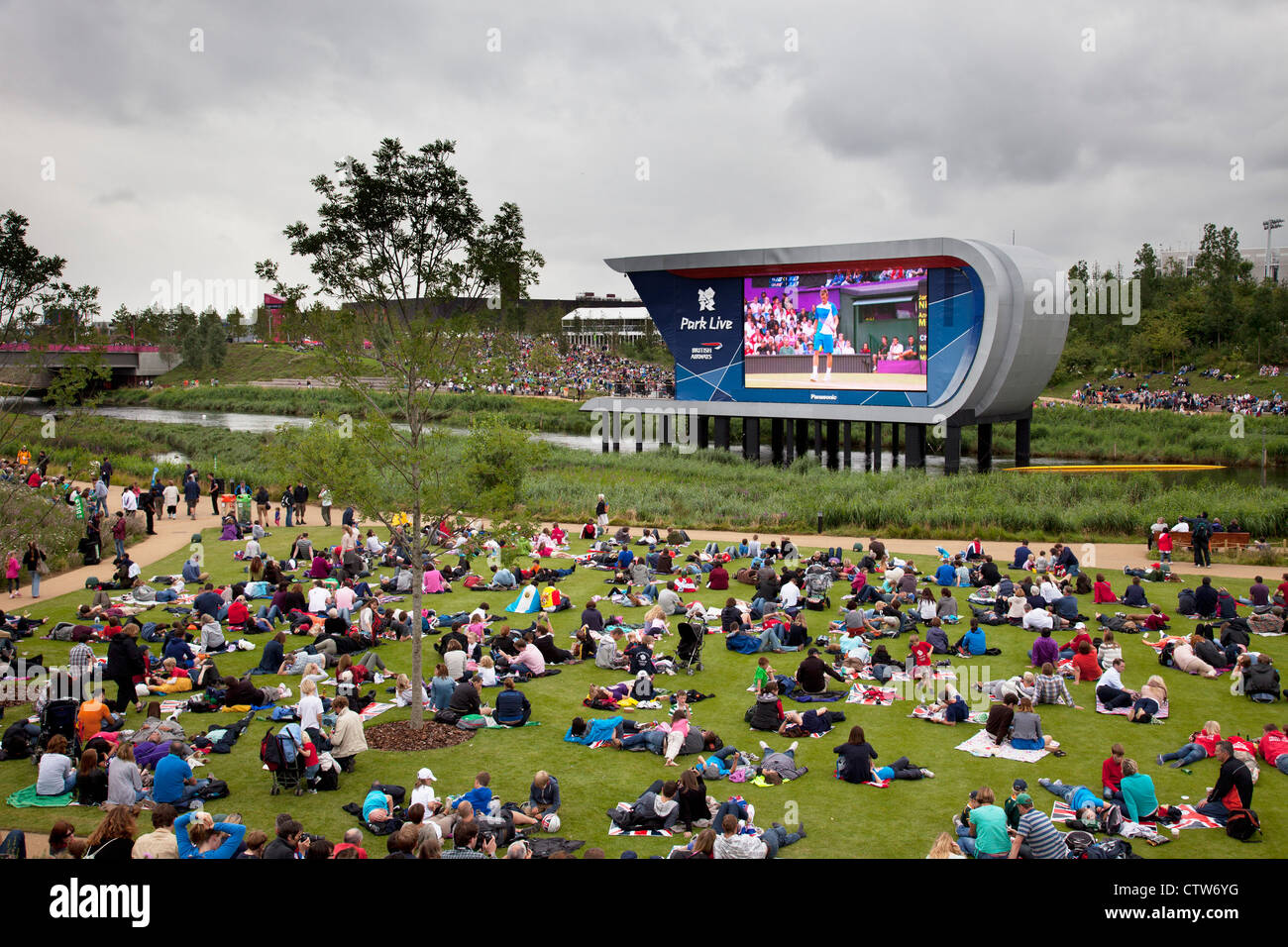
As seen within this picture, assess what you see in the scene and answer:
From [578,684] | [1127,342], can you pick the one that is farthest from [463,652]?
[1127,342]

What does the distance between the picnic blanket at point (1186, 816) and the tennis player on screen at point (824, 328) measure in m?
36.8

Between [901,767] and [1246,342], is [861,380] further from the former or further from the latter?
[1246,342]

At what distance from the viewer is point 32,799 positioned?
1288 centimetres

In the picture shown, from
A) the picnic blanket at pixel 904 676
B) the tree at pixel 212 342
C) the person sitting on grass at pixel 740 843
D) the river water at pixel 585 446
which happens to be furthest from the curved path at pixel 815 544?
the tree at pixel 212 342

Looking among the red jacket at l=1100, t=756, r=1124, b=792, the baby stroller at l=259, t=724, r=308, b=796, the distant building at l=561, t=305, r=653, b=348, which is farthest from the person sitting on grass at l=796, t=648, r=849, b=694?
the distant building at l=561, t=305, r=653, b=348

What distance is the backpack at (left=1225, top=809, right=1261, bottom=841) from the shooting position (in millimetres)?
11391

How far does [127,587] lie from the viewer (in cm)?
2484

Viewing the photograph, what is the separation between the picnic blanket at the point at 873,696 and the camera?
54.2 feet

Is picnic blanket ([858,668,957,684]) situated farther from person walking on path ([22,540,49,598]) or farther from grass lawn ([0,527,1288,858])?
person walking on path ([22,540,49,598])

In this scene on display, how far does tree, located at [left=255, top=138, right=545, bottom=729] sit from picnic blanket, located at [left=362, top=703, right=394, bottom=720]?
Answer: 4.45 ft

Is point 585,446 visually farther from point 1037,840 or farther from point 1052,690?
point 1037,840

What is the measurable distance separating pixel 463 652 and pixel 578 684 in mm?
2057

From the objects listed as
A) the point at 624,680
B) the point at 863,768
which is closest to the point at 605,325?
the point at 624,680

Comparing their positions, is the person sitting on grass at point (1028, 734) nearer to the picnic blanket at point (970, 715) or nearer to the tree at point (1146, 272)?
the picnic blanket at point (970, 715)
